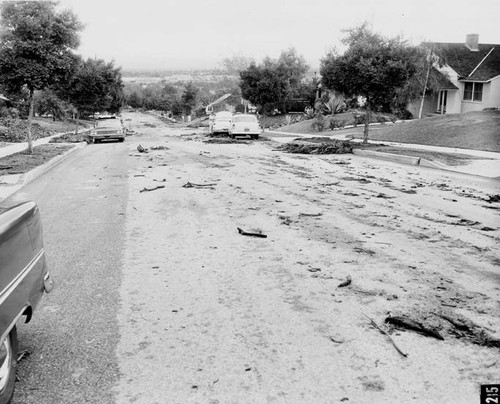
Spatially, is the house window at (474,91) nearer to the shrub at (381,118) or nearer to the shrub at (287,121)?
the shrub at (381,118)

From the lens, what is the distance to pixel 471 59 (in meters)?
39.3

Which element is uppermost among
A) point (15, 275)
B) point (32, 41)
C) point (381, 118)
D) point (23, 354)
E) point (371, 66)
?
point (32, 41)

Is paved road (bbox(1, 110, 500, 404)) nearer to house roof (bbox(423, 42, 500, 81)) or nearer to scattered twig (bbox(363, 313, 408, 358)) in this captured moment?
scattered twig (bbox(363, 313, 408, 358))

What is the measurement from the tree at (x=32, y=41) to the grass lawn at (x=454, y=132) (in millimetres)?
14961

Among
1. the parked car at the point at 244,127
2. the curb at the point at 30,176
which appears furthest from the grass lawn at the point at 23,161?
the parked car at the point at 244,127

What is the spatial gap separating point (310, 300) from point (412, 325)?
0.92 metres

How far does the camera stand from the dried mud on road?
323 cm

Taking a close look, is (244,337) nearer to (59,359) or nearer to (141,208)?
(59,359)

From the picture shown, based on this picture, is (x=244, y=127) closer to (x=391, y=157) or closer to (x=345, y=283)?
(x=391, y=157)

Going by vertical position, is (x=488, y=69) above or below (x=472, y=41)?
below

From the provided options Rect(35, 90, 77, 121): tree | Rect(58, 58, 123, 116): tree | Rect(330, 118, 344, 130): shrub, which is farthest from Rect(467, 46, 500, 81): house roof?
Rect(35, 90, 77, 121): tree

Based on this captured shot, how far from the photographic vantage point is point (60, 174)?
14.5m

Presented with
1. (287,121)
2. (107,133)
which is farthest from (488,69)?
(107,133)

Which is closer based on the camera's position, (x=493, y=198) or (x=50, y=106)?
(x=493, y=198)
